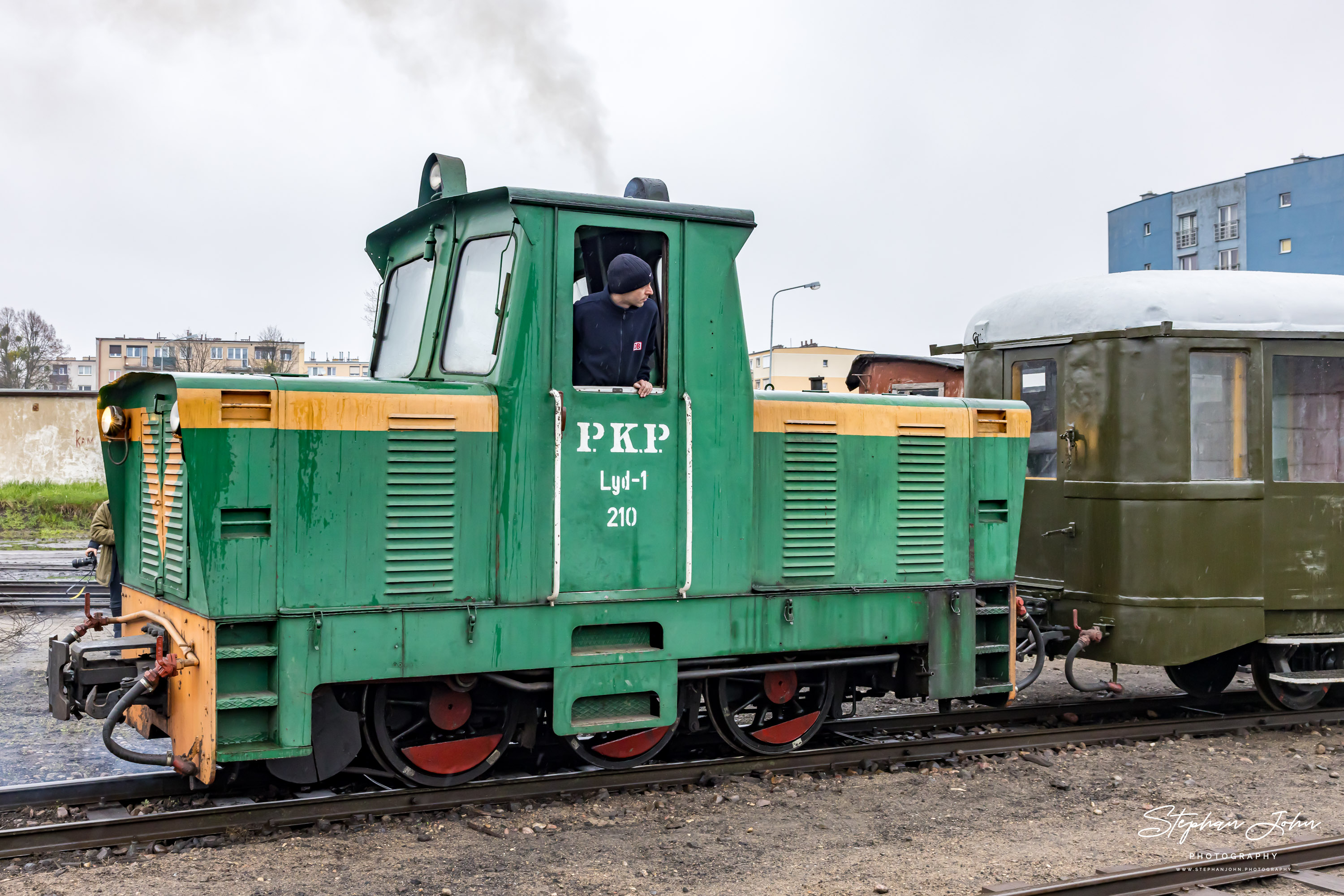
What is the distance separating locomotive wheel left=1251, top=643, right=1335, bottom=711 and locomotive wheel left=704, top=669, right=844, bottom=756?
3465mm

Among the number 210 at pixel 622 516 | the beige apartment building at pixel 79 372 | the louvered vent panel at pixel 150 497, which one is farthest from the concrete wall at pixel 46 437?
the beige apartment building at pixel 79 372

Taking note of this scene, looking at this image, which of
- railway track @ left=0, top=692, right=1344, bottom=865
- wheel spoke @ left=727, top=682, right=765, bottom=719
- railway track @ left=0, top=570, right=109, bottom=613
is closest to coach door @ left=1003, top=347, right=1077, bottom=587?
railway track @ left=0, top=692, right=1344, bottom=865

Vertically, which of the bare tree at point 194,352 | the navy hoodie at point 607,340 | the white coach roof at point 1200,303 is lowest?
the navy hoodie at point 607,340

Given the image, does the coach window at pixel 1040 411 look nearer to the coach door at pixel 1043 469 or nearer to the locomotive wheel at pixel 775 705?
the coach door at pixel 1043 469

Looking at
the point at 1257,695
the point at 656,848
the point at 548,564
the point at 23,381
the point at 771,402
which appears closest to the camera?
the point at 656,848

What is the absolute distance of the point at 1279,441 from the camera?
7.77 meters

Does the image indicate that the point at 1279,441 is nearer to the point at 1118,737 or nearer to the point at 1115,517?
the point at 1115,517

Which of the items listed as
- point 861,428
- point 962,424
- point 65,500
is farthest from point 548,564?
point 65,500

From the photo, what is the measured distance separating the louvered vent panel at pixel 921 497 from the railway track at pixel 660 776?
3.77 feet

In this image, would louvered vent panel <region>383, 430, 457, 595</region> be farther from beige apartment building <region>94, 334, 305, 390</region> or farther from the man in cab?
beige apartment building <region>94, 334, 305, 390</region>

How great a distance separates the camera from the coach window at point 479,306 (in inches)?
217

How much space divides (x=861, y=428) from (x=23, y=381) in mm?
51445

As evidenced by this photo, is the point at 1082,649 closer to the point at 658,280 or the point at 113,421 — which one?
the point at 658,280

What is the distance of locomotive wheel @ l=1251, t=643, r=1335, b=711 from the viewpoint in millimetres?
7914
